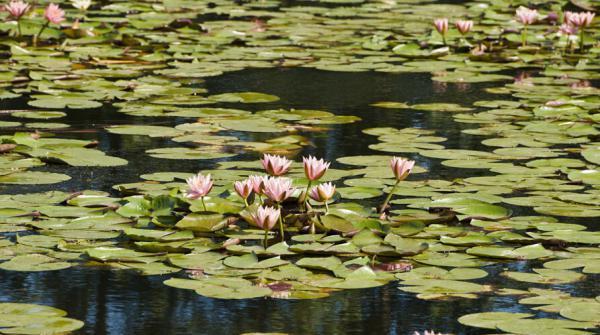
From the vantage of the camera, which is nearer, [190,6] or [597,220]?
[597,220]

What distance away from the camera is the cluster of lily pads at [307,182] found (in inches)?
142

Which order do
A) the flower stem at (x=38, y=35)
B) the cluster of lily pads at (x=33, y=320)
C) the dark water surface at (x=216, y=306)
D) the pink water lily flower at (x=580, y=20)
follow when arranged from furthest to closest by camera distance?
1. the flower stem at (x=38, y=35)
2. the pink water lily flower at (x=580, y=20)
3. the dark water surface at (x=216, y=306)
4. the cluster of lily pads at (x=33, y=320)

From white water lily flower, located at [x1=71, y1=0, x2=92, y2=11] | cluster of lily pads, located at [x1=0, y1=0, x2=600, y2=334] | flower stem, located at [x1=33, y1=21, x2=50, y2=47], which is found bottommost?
cluster of lily pads, located at [x1=0, y1=0, x2=600, y2=334]

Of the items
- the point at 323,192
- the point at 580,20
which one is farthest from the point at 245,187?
the point at 580,20

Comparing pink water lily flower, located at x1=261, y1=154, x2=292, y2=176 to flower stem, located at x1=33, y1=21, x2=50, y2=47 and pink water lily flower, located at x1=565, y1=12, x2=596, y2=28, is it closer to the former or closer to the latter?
pink water lily flower, located at x1=565, y1=12, x2=596, y2=28

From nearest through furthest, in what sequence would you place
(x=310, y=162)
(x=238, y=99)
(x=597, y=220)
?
(x=310, y=162)
(x=597, y=220)
(x=238, y=99)

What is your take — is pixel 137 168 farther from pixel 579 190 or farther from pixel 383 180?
pixel 579 190

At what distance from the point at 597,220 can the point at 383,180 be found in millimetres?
834

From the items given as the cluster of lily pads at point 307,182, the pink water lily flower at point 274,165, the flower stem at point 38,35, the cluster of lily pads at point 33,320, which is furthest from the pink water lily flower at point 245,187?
the flower stem at point 38,35

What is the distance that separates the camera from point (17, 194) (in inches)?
171

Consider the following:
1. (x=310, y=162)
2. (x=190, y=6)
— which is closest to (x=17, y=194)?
(x=310, y=162)

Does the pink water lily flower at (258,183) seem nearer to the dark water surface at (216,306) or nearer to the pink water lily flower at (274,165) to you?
the pink water lily flower at (274,165)

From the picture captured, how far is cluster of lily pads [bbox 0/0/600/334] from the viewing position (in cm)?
361

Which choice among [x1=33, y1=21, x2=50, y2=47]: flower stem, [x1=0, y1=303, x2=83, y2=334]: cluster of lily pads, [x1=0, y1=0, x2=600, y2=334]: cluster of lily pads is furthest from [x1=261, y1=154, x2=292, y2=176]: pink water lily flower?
[x1=33, y1=21, x2=50, y2=47]: flower stem
